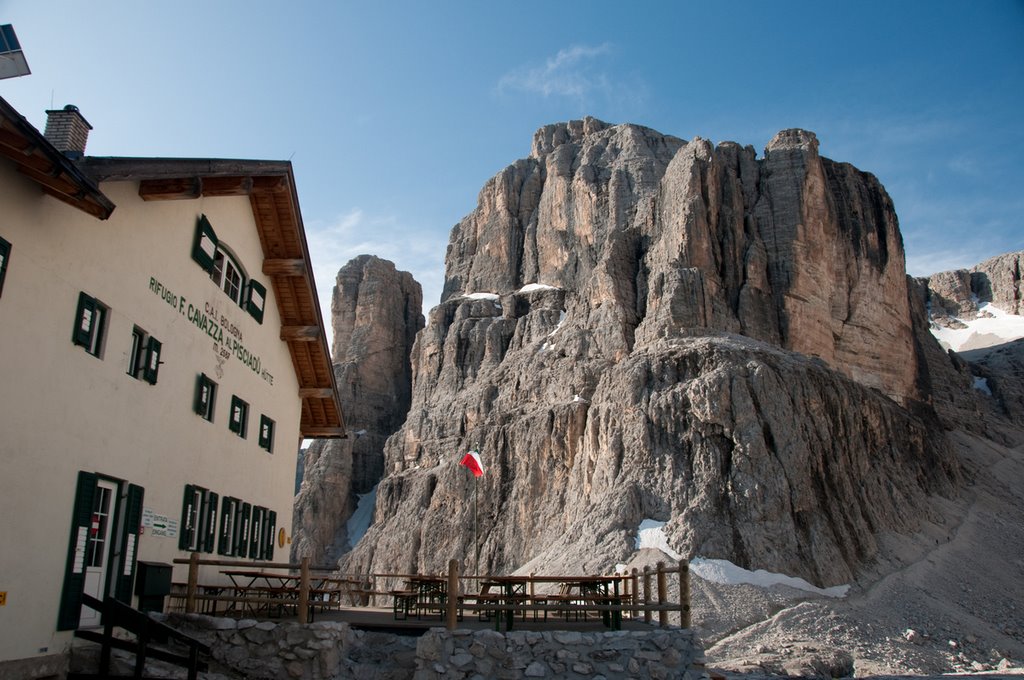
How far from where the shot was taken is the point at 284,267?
69.2 feet

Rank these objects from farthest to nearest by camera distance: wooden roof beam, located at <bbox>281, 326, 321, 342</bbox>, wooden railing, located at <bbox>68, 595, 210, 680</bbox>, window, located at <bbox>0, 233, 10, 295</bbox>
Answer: wooden roof beam, located at <bbox>281, 326, 321, 342</bbox> → wooden railing, located at <bbox>68, 595, 210, 680</bbox> → window, located at <bbox>0, 233, 10, 295</bbox>

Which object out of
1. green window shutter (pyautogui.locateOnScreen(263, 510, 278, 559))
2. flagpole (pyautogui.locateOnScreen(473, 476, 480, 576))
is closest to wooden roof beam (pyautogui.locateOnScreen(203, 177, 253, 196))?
green window shutter (pyautogui.locateOnScreen(263, 510, 278, 559))

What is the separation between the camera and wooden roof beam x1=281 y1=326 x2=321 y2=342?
73.8 ft

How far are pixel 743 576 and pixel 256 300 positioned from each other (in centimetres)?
2390

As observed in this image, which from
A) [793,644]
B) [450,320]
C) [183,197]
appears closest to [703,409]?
[793,644]

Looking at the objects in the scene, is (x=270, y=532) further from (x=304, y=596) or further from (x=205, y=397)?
(x=304, y=596)

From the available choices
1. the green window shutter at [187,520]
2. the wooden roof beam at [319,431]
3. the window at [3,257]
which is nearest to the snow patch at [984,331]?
the wooden roof beam at [319,431]

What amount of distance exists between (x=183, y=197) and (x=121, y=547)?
633cm

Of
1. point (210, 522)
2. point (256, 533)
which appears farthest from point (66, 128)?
point (256, 533)

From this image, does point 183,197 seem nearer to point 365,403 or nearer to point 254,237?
point 254,237

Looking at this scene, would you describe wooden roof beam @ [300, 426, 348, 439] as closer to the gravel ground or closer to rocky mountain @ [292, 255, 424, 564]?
the gravel ground

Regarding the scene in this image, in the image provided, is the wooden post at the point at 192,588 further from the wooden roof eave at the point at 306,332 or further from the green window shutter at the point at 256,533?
the wooden roof eave at the point at 306,332

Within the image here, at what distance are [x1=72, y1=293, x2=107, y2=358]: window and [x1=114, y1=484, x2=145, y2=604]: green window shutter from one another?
2.54 m

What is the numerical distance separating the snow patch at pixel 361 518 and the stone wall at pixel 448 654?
56.9m
